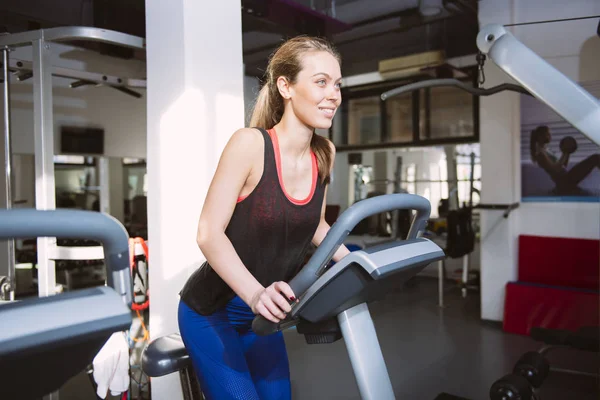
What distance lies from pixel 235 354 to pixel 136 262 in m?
1.47

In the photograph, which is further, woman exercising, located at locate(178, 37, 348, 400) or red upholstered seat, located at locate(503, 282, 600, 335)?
red upholstered seat, located at locate(503, 282, 600, 335)

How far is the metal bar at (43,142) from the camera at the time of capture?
2350 millimetres

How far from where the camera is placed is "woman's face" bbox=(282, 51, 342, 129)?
134 centimetres

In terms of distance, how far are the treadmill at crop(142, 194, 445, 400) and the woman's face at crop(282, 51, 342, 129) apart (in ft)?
1.18

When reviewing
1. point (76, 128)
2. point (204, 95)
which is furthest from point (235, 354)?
point (76, 128)

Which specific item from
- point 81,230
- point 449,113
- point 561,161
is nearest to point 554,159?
point 561,161

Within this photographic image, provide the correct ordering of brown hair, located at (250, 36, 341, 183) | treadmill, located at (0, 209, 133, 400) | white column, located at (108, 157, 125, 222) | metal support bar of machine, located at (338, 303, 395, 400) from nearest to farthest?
treadmill, located at (0, 209, 133, 400)
metal support bar of machine, located at (338, 303, 395, 400)
brown hair, located at (250, 36, 341, 183)
white column, located at (108, 157, 125, 222)

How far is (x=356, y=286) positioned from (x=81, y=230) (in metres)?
0.57

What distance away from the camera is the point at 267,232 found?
1.33 meters

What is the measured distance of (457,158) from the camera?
698 centimetres

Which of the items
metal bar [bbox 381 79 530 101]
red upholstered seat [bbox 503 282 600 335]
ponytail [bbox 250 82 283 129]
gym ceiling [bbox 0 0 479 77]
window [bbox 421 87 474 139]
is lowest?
red upholstered seat [bbox 503 282 600 335]

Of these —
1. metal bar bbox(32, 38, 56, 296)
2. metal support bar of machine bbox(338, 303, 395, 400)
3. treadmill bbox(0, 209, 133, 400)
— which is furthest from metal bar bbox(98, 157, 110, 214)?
treadmill bbox(0, 209, 133, 400)

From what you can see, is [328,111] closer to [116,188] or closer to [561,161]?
[561,161]

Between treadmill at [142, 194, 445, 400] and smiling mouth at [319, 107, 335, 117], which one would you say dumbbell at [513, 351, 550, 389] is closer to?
treadmill at [142, 194, 445, 400]
